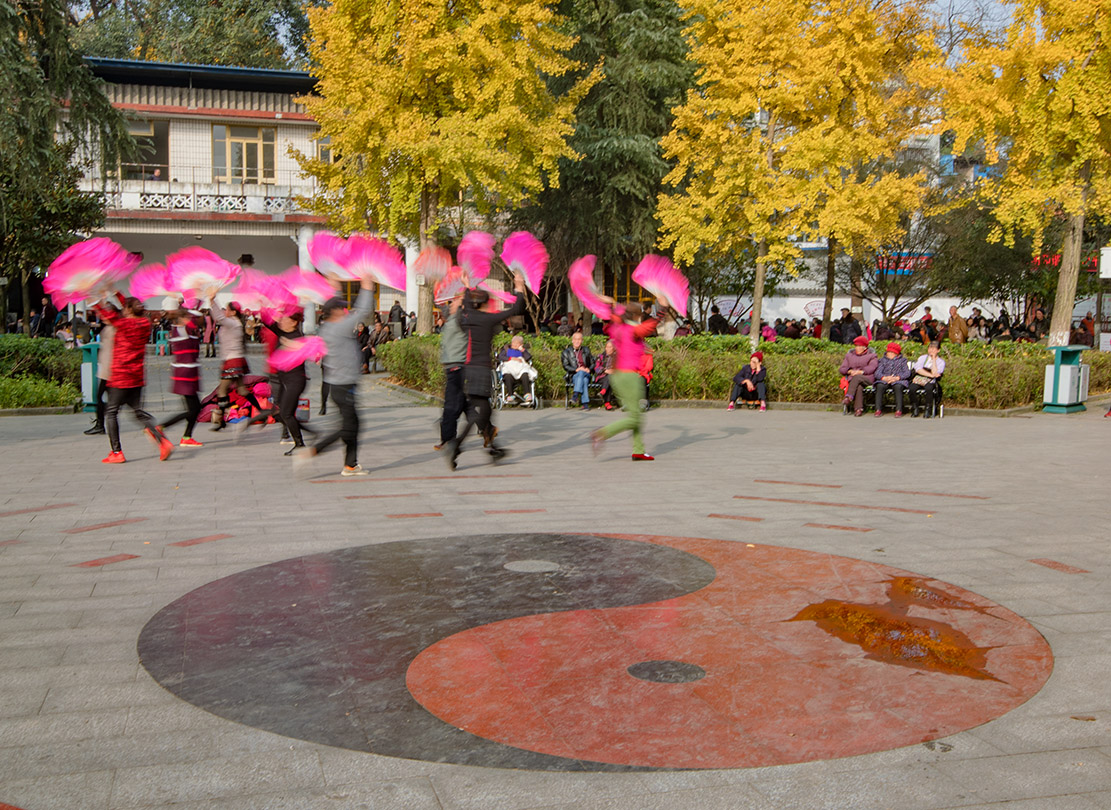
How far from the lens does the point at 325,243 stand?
10.6 metres

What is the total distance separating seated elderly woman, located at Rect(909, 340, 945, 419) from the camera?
56.2 ft

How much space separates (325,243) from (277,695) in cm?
708

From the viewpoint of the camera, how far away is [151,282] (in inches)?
504

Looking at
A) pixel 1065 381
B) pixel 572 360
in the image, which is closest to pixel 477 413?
pixel 572 360

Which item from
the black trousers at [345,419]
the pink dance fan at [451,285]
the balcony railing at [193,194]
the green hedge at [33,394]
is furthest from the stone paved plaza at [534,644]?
the balcony railing at [193,194]

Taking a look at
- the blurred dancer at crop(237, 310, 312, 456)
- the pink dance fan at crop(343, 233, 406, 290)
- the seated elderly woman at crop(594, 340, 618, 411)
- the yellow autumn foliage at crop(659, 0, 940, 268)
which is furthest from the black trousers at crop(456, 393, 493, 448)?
the yellow autumn foliage at crop(659, 0, 940, 268)

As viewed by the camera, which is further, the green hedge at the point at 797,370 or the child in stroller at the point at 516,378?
the green hedge at the point at 797,370

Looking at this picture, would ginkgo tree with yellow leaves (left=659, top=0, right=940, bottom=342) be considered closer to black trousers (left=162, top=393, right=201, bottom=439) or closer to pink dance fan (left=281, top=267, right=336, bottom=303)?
pink dance fan (left=281, top=267, right=336, bottom=303)

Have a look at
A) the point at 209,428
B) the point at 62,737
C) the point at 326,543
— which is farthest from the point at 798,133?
the point at 62,737

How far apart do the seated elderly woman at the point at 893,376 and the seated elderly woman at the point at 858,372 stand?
0.22 meters

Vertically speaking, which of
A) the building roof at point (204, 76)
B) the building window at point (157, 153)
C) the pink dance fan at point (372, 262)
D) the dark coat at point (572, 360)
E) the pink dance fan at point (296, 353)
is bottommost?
the dark coat at point (572, 360)

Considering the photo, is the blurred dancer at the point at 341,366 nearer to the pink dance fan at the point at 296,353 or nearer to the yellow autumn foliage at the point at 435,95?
the pink dance fan at the point at 296,353

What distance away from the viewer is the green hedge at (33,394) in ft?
53.1

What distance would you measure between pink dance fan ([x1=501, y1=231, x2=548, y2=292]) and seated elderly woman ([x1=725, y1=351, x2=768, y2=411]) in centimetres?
806
